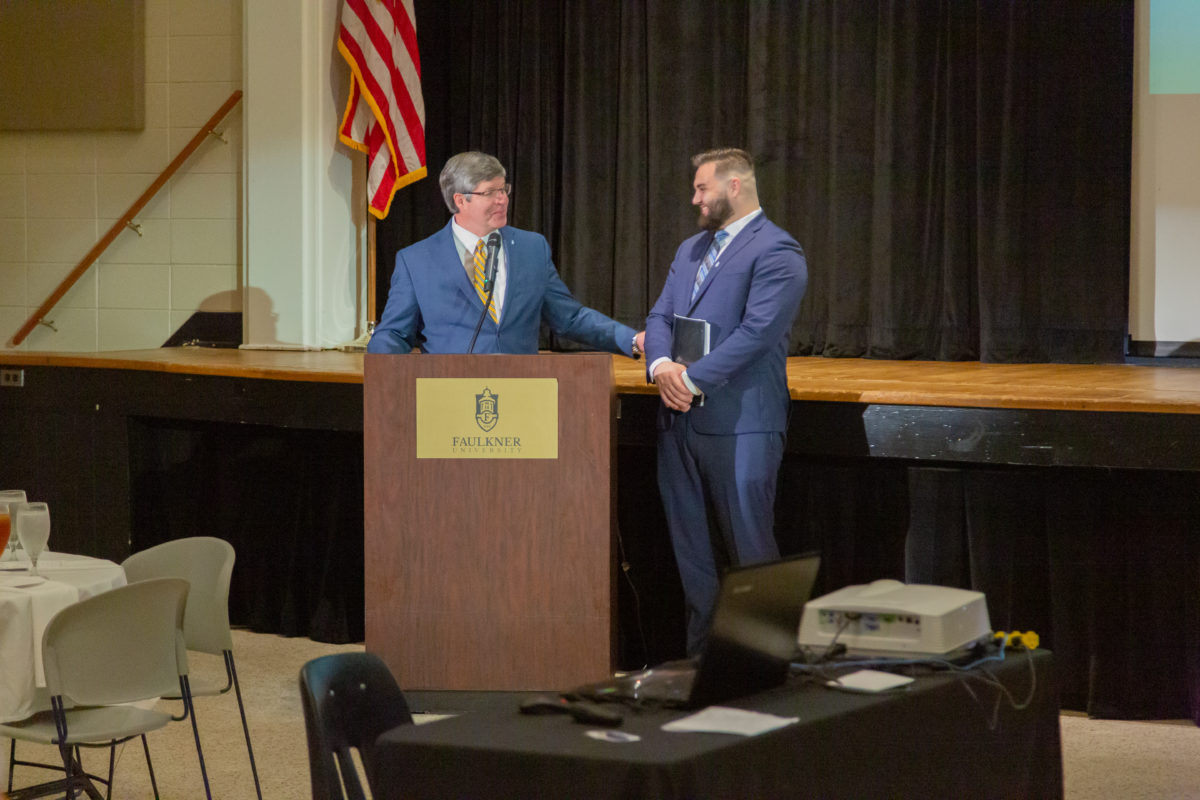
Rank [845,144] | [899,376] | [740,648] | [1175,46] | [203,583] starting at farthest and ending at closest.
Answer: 1. [845,144]
2. [1175,46]
3. [899,376]
4. [203,583]
5. [740,648]

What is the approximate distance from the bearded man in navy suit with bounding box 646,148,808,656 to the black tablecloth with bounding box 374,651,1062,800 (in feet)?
5.98

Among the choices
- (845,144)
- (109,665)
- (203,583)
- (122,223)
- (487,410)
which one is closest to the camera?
(109,665)

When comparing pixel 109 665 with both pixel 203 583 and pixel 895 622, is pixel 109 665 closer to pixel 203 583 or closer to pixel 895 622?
pixel 203 583

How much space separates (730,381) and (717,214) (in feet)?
1.75

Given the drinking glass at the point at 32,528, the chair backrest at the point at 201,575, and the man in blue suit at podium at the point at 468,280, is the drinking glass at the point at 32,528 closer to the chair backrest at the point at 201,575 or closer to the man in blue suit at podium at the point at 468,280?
the chair backrest at the point at 201,575

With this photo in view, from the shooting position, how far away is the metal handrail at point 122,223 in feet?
25.8

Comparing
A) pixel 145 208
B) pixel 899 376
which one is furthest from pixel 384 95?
pixel 899 376

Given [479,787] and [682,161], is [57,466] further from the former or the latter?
[479,787]

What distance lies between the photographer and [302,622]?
593cm

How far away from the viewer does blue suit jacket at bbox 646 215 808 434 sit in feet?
13.7

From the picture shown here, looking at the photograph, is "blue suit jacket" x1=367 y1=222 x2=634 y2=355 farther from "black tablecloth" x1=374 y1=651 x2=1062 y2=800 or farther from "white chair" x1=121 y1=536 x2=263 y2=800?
"black tablecloth" x1=374 y1=651 x2=1062 y2=800

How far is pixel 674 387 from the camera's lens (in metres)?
4.23

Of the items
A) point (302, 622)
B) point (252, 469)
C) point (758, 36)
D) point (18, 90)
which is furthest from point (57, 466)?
point (758, 36)

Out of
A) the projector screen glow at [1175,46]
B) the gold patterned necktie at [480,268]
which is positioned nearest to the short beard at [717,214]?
the gold patterned necktie at [480,268]
